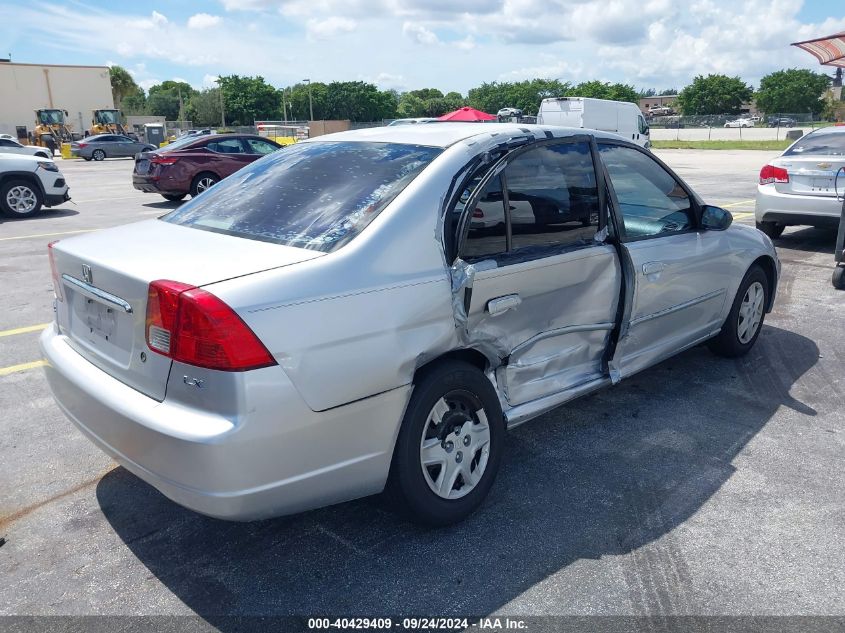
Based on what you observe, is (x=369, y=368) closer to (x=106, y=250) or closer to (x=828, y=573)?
(x=106, y=250)

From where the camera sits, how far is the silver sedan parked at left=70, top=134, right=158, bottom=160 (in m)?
38.8

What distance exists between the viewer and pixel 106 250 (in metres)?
2.97

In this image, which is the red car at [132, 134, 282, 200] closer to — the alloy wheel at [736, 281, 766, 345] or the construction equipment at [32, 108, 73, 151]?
the alloy wheel at [736, 281, 766, 345]

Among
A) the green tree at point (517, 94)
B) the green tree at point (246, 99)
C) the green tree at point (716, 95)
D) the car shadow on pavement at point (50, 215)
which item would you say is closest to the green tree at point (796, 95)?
the green tree at point (716, 95)

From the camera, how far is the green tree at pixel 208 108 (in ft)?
332

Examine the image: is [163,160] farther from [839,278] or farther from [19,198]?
[839,278]

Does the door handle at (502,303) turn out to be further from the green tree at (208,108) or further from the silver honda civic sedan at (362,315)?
the green tree at (208,108)

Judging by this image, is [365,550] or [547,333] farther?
[547,333]

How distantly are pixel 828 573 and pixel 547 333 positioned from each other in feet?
4.98

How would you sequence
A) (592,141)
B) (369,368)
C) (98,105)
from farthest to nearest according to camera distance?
(98,105) → (592,141) → (369,368)

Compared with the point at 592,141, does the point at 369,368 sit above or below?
below

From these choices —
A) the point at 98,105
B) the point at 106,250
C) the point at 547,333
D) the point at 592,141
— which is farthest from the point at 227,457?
the point at 98,105

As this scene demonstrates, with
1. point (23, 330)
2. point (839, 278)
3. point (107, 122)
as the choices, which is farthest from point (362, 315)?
point (107, 122)

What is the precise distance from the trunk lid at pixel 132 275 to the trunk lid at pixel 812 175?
780 cm
